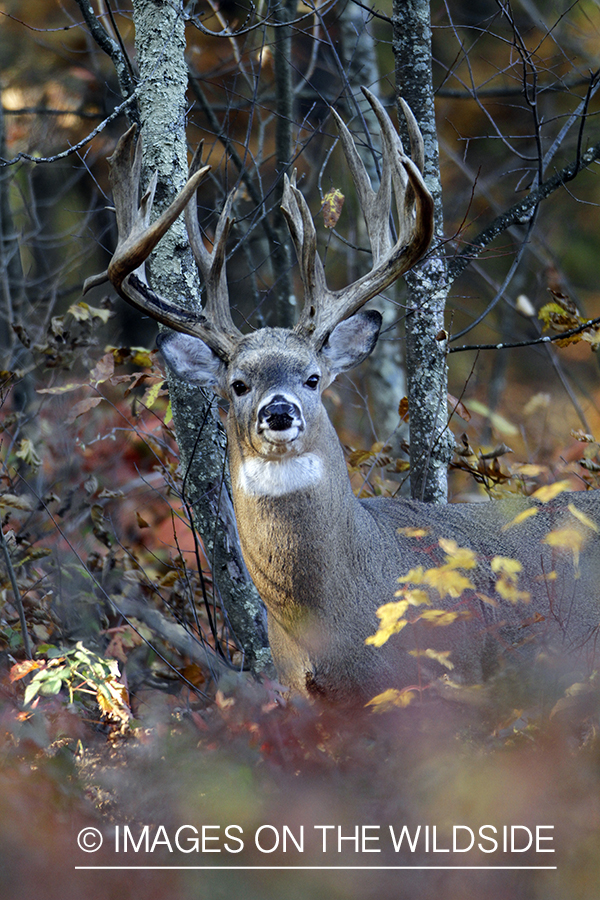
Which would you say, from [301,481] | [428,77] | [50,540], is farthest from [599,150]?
[50,540]

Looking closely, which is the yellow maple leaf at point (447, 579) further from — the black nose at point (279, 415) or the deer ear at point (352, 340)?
the deer ear at point (352, 340)

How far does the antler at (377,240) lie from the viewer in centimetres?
409

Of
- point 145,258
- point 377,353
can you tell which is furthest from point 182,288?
point 377,353

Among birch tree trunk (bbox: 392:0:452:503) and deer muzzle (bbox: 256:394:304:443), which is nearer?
deer muzzle (bbox: 256:394:304:443)

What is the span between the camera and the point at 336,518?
3.99m

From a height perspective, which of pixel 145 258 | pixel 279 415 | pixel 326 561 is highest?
pixel 145 258

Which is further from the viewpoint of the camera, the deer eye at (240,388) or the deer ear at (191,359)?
the deer ear at (191,359)

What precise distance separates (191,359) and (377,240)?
1055 mm

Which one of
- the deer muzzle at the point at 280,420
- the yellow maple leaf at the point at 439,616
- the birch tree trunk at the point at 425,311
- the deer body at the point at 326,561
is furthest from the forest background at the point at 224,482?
the deer muzzle at the point at 280,420

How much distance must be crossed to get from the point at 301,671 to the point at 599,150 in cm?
335

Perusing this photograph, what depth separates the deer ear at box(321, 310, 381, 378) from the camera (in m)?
4.38

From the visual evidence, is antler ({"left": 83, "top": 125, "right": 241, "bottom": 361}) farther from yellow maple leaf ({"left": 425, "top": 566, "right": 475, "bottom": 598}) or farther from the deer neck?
yellow maple leaf ({"left": 425, "top": 566, "right": 475, "bottom": 598})

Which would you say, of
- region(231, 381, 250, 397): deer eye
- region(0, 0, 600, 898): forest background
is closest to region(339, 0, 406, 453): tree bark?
region(0, 0, 600, 898): forest background

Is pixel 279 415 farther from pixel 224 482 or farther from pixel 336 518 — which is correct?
pixel 224 482
